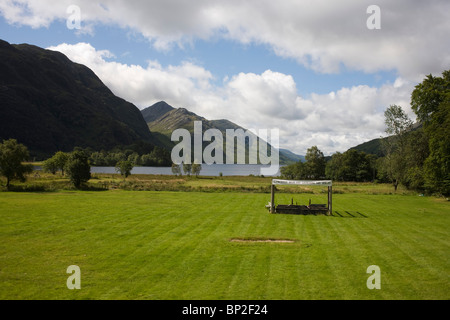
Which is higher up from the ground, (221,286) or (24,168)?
(24,168)

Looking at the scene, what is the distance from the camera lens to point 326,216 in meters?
25.7

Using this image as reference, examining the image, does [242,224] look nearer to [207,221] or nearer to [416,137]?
[207,221]

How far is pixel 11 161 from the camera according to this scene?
154 ft

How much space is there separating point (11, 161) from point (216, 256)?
157 feet

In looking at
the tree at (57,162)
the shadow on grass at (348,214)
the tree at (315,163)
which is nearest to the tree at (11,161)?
the tree at (57,162)

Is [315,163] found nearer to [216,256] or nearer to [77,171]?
[77,171]

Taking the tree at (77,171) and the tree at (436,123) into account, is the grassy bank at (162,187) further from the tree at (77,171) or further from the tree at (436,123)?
the tree at (436,123)

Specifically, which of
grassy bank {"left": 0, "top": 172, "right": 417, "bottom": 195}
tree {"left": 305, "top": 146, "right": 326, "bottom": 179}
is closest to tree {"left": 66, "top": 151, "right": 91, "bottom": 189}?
grassy bank {"left": 0, "top": 172, "right": 417, "bottom": 195}

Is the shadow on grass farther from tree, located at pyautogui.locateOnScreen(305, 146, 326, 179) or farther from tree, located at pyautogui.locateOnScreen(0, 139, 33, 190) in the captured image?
tree, located at pyautogui.locateOnScreen(305, 146, 326, 179)

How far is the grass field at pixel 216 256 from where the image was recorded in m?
10.1

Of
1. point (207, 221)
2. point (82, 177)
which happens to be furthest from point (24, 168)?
point (207, 221)
